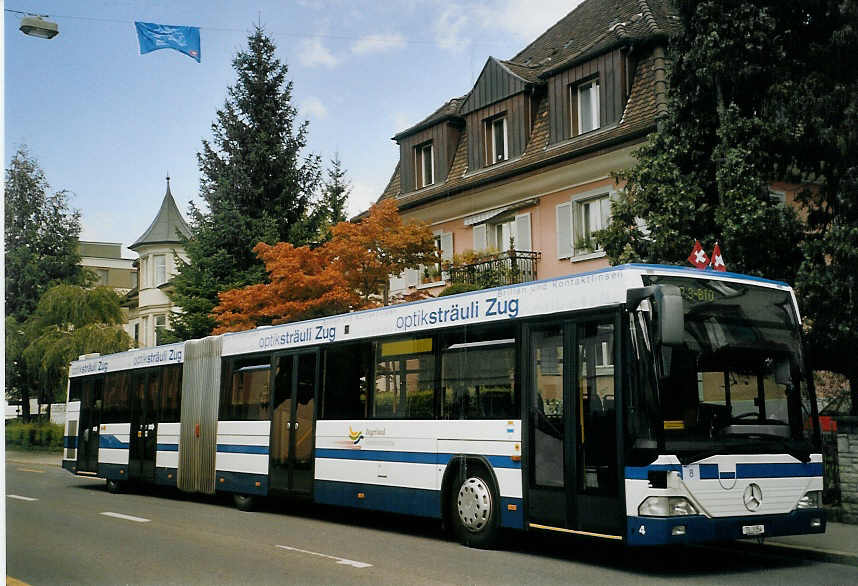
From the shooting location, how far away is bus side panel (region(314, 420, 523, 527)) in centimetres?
1146

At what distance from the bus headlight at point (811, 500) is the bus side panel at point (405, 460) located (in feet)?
9.37

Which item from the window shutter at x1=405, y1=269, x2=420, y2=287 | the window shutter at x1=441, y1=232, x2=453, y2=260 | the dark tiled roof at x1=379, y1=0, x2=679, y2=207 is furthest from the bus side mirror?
the window shutter at x1=405, y1=269, x2=420, y2=287

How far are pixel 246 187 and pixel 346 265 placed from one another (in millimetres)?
9662

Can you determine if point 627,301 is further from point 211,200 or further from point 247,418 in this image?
point 211,200

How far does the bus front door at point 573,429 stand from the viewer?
10.1 m

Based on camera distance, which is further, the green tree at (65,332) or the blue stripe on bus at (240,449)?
the green tree at (65,332)

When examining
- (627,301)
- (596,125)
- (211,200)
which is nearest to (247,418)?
(627,301)

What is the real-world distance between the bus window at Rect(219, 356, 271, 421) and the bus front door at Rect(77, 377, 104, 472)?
5790 mm

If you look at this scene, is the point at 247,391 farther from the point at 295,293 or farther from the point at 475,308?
the point at 295,293

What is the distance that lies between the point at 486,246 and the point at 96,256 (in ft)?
82.5

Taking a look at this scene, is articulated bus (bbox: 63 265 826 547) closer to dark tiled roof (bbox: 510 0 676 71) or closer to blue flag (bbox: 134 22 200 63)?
blue flag (bbox: 134 22 200 63)

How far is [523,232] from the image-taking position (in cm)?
2820

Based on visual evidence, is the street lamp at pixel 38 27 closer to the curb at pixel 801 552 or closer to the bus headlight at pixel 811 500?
the bus headlight at pixel 811 500

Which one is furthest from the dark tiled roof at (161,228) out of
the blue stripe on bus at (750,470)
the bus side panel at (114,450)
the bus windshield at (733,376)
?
the blue stripe on bus at (750,470)
